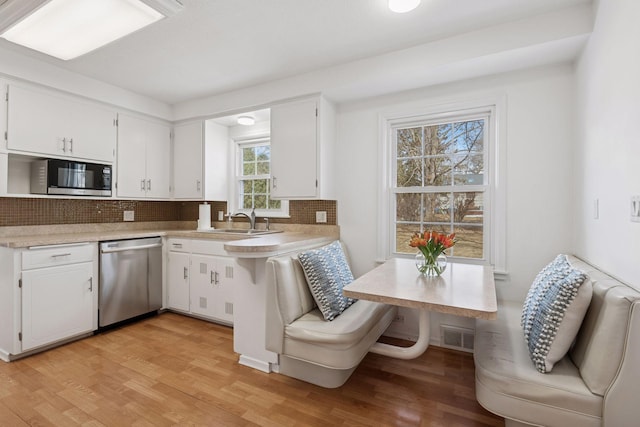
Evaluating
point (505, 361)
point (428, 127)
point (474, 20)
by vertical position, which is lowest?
point (505, 361)

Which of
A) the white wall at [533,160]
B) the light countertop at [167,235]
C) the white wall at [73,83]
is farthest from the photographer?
the white wall at [73,83]

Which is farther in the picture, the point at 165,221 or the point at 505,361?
the point at 165,221

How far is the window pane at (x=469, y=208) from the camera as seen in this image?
262cm

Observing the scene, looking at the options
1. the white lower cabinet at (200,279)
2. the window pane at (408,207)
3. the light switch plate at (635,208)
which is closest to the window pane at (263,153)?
the white lower cabinet at (200,279)

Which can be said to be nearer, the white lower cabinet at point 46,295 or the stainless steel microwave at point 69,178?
the white lower cabinet at point 46,295

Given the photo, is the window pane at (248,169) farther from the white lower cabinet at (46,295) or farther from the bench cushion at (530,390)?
the bench cushion at (530,390)

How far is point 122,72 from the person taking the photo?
113 inches

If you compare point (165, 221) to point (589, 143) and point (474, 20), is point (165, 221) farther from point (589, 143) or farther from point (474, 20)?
point (589, 143)

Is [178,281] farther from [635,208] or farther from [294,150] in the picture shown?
[635,208]

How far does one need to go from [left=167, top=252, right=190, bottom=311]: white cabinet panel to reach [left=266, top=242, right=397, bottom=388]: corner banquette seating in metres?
1.57

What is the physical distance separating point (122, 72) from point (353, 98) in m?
2.17

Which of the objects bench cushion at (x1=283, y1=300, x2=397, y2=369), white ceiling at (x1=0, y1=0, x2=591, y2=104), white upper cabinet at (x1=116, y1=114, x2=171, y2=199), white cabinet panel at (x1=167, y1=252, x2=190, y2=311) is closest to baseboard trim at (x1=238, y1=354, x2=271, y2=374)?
bench cushion at (x1=283, y1=300, x2=397, y2=369)

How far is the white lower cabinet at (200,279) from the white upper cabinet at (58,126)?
1.21 metres

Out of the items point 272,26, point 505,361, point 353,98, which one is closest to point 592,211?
point 505,361
